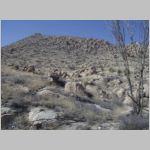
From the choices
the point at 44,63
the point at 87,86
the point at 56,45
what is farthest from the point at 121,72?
the point at 56,45

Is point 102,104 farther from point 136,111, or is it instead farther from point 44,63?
point 44,63

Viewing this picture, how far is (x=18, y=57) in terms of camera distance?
37.3 m

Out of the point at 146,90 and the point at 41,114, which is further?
the point at 146,90

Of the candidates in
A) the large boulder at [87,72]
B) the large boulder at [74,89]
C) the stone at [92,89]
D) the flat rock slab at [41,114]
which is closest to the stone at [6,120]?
the flat rock slab at [41,114]

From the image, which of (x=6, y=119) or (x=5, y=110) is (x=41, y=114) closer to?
(x=6, y=119)

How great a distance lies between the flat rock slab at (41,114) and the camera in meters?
11.7

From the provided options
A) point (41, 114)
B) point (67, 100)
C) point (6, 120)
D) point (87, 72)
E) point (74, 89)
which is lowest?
point (6, 120)

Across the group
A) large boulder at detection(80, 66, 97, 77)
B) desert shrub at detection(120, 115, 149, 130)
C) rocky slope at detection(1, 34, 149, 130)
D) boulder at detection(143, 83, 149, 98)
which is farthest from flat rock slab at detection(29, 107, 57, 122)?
large boulder at detection(80, 66, 97, 77)

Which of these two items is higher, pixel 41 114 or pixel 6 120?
pixel 41 114

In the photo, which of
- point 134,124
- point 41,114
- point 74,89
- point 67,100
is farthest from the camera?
point 74,89

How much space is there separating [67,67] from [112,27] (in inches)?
744

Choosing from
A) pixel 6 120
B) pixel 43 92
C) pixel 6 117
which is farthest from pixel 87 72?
pixel 6 120

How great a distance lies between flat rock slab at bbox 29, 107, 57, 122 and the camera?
38.5 feet

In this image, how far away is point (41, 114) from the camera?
1203 centimetres
